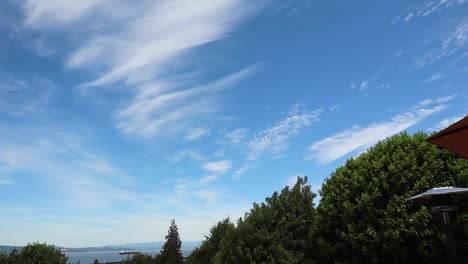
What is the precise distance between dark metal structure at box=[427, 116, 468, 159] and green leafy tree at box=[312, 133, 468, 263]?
10.3m

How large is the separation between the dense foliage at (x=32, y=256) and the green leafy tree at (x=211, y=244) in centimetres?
1169

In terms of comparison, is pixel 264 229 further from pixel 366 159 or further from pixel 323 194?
pixel 366 159

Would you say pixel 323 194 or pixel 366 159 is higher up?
pixel 366 159

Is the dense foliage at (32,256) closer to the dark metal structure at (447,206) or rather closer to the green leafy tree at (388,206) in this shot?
the green leafy tree at (388,206)

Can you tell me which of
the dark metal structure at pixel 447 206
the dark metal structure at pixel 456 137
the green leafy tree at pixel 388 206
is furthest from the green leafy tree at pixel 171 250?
the dark metal structure at pixel 456 137

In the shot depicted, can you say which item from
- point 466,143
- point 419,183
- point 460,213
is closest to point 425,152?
point 419,183

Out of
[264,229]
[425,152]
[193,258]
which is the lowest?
[193,258]

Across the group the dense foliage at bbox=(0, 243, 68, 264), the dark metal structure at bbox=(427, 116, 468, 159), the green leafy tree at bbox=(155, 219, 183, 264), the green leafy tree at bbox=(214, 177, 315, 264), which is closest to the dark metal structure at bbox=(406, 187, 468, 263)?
the dark metal structure at bbox=(427, 116, 468, 159)

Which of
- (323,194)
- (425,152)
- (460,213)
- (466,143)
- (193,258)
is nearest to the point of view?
(466,143)

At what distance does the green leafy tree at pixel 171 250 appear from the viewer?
4962cm

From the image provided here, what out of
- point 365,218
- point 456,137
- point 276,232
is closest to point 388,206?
point 365,218

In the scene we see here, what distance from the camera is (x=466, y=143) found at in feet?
18.2

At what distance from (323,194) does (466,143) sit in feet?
48.3

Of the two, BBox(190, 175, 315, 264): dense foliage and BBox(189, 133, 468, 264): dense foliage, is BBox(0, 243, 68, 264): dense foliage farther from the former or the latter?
BBox(189, 133, 468, 264): dense foliage
